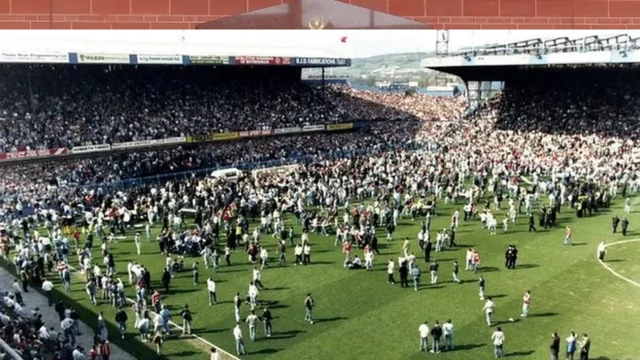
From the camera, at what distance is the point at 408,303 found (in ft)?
77.6

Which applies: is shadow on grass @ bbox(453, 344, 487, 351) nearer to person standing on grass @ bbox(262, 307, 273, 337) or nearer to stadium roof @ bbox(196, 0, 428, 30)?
person standing on grass @ bbox(262, 307, 273, 337)

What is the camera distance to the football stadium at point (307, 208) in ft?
69.9

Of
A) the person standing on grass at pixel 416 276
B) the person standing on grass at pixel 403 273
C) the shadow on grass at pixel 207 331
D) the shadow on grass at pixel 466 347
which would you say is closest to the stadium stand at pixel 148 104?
the shadow on grass at pixel 207 331

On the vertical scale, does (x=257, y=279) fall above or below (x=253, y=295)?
above

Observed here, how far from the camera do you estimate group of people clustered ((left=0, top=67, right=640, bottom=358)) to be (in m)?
27.6

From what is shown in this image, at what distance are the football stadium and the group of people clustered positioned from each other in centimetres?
17

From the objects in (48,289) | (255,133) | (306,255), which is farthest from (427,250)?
(255,133)

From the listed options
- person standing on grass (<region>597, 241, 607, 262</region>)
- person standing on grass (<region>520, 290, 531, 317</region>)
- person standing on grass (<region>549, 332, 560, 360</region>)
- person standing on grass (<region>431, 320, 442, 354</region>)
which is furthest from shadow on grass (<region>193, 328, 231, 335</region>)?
person standing on grass (<region>597, 241, 607, 262</region>)

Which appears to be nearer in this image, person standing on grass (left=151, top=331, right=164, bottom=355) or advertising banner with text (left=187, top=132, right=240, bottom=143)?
person standing on grass (left=151, top=331, right=164, bottom=355)

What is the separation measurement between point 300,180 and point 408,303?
64.5 feet

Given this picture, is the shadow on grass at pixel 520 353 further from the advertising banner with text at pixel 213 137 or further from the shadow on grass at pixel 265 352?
the advertising banner with text at pixel 213 137

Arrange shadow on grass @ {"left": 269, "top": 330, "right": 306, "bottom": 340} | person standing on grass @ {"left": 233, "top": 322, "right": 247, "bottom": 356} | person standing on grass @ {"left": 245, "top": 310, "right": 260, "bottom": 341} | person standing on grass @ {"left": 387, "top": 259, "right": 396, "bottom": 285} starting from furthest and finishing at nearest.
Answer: person standing on grass @ {"left": 387, "top": 259, "right": 396, "bottom": 285} → shadow on grass @ {"left": 269, "top": 330, "right": 306, "bottom": 340} → person standing on grass @ {"left": 245, "top": 310, "right": 260, "bottom": 341} → person standing on grass @ {"left": 233, "top": 322, "right": 247, "bottom": 356}

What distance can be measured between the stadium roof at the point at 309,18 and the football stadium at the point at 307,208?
2389 millimetres

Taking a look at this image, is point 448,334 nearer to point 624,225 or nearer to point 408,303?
point 408,303
